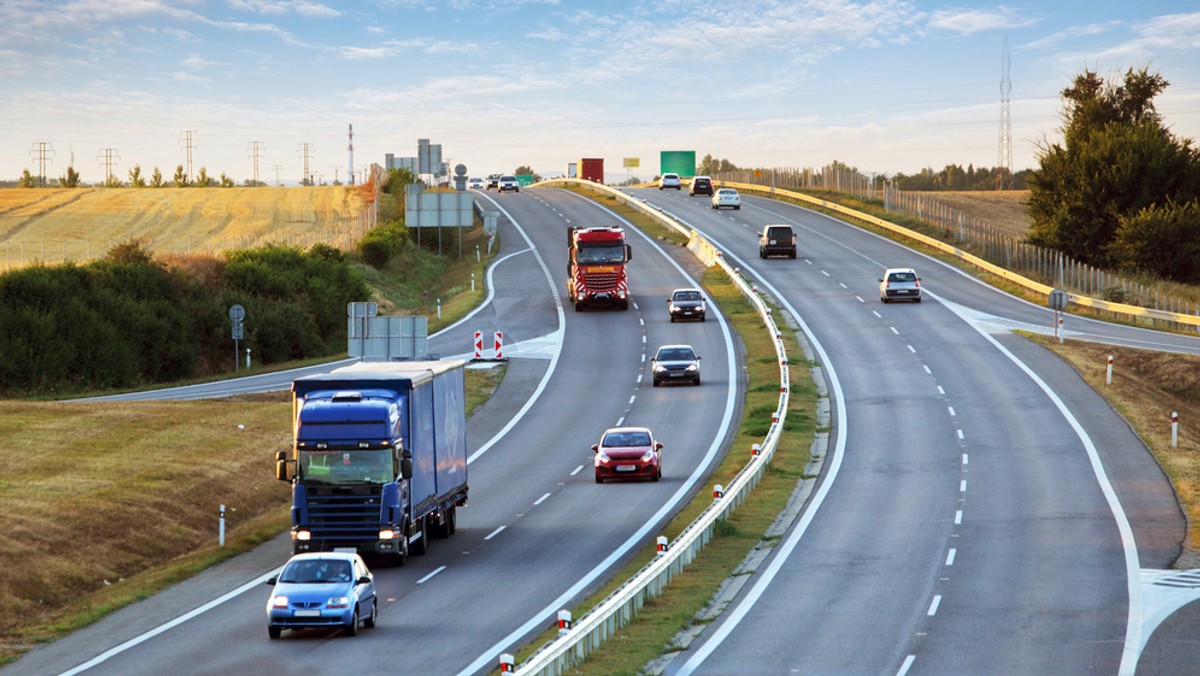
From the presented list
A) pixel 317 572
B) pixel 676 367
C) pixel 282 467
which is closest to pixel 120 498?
pixel 282 467

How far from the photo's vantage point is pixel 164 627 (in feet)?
79.2

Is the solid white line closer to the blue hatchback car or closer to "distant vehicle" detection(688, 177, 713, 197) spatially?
the blue hatchback car

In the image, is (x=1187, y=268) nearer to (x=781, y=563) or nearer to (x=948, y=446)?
(x=948, y=446)

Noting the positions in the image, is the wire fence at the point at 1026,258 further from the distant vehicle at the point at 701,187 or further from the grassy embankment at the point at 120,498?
the grassy embankment at the point at 120,498

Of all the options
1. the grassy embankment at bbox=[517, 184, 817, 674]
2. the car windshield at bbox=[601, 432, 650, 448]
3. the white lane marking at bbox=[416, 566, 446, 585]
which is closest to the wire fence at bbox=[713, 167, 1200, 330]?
the grassy embankment at bbox=[517, 184, 817, 674]

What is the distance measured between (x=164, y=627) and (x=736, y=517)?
13.6 metres

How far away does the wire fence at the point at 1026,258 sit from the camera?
72438 millimetres

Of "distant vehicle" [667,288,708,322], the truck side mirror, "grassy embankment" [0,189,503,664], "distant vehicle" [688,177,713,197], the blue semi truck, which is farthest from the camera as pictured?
"distant vehicle" [688,177,713,197]

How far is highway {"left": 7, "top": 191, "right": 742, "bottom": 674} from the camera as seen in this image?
22.0 meters

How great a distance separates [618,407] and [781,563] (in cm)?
2223

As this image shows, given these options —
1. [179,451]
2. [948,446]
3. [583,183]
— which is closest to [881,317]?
[948,446]

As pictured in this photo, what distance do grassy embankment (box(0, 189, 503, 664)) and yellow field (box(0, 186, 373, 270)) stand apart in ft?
154

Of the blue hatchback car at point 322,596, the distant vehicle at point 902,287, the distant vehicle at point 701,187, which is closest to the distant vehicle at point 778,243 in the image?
the distant vehicle at point 902,287

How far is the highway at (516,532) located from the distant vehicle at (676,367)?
0.76m
